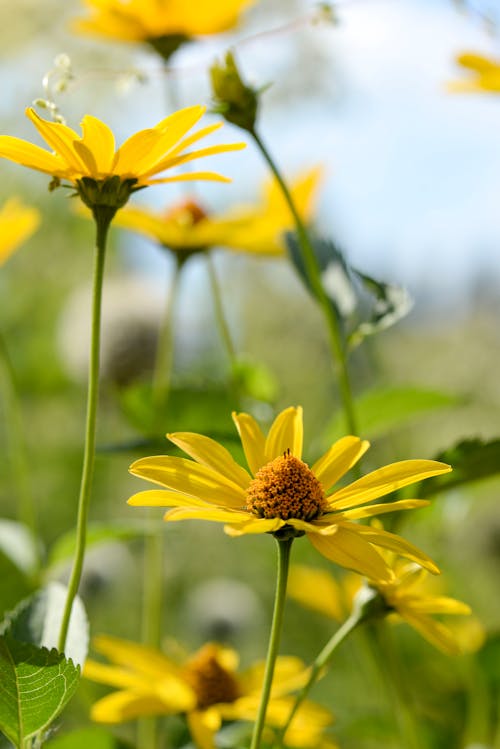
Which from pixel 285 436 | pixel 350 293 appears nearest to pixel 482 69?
pixel 350 293

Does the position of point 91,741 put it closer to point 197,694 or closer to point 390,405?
point 197,694

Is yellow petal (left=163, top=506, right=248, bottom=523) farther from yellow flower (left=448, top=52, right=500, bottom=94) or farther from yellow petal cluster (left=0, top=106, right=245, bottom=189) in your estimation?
yellow flower (left=448, top=52, right=500, bottom=94)

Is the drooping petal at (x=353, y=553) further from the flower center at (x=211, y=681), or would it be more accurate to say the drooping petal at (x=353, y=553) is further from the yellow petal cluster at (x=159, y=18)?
the yellow petal cluster at (x=159, y=18)

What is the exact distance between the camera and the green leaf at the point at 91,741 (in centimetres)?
45

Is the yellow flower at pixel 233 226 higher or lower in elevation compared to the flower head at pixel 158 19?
lower

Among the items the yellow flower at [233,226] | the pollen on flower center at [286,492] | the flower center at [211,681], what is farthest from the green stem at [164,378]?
the pollen on flower center at [286,492]

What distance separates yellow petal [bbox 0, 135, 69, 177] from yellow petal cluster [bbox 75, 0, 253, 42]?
0.98 ft

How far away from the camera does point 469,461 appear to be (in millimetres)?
424

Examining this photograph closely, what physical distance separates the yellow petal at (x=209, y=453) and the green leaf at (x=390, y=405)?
18 centimetres

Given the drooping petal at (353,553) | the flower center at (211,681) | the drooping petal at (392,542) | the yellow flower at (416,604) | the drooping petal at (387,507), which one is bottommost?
the flower center at (211,681)

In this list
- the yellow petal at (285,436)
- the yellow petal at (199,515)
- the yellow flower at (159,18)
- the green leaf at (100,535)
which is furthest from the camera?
the yellow flower at (159,18)

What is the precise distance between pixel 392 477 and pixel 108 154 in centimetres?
15

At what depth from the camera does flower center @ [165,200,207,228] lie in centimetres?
68

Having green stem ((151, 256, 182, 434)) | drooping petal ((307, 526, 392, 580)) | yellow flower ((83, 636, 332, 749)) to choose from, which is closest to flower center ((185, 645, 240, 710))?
yellow flower ((83, 636, 332, 749))
